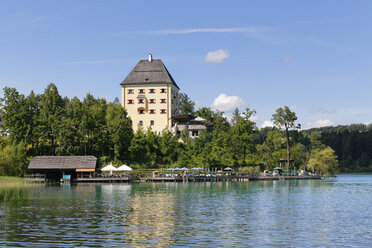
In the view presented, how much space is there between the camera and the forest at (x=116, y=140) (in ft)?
290

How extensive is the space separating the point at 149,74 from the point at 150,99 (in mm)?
6677

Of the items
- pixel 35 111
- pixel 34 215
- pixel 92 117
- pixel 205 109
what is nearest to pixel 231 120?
pixel 205 109

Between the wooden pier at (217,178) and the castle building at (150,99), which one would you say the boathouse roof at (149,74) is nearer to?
the castle building at (150,99)

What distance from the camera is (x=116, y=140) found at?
9306 centimetres

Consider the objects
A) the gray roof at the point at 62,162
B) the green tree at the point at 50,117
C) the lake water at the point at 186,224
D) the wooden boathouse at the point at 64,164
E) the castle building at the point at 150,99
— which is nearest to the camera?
the lake water at the point at 186,224

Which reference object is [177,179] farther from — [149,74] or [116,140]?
[149,74]

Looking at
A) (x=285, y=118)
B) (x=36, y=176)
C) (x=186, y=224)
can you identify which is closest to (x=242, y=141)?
(x=285, y=118)

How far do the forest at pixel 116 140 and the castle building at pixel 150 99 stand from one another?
15.6ft

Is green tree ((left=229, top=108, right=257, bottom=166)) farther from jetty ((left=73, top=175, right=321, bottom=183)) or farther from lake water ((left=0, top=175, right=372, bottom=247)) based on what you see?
lake water ((left=0, top=175, right=372, bottom=247))

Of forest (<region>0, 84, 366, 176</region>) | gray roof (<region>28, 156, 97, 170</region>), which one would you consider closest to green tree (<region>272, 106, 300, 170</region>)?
forest (<region>0, 84, 366, 176</region>)

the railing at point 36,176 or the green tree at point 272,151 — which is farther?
the green tree at point 272,151

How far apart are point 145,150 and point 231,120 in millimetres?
26258

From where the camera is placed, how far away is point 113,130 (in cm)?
9450

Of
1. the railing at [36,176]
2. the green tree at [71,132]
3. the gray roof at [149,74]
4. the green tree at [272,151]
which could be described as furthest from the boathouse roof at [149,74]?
the railing at [36,176]
